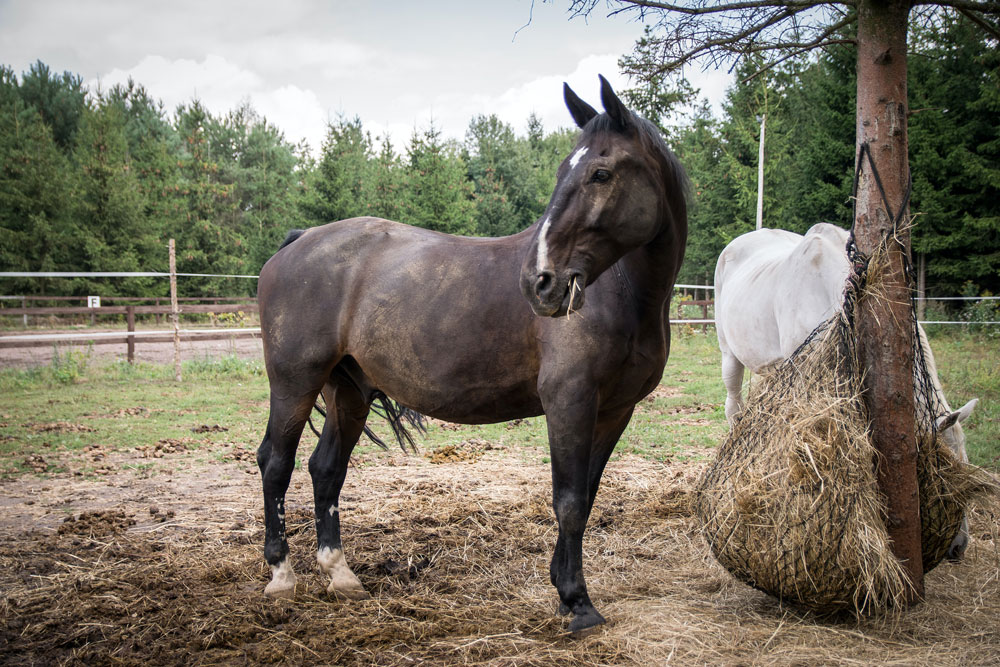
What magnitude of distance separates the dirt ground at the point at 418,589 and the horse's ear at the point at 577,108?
7.40 ft

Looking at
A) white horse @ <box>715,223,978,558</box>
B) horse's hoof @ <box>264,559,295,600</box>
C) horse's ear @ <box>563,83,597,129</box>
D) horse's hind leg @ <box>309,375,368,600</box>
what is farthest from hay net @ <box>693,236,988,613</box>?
horse's hoof @ <box>264,559,295,600</box>

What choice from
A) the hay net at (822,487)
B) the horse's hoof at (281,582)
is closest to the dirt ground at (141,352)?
the horse's hoof at (281,582)

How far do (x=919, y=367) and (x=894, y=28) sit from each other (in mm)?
1511

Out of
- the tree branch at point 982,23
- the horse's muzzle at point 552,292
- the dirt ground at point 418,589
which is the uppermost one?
the tree branch at point 982,23

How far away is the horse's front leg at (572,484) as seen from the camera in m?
2.72

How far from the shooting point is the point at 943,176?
16156mm

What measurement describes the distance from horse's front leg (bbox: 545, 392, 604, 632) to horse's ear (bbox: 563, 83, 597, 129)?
1243 millimetres

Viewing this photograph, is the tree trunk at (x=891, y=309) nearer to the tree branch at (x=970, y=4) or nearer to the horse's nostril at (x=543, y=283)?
the tree branch at (x=970, y=4)

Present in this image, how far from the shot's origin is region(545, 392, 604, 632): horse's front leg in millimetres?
2721

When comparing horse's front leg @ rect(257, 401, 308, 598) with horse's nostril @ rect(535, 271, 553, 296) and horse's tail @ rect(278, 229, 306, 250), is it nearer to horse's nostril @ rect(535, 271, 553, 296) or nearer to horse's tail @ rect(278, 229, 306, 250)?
horse's tail @ rect(278, 229, 306, 250)

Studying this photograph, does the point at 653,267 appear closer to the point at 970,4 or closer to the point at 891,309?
the point at 891,309

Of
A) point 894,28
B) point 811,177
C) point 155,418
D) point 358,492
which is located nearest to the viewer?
point 894,28

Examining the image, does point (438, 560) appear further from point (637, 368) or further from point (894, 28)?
point (894, 28)

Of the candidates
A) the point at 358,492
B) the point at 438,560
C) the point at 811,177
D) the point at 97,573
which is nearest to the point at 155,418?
the point at 358,492
